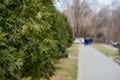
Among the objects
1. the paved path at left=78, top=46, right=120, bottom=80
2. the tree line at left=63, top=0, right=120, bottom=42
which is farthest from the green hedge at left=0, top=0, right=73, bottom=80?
the tree line at left=63, top=0, right=120, bottom=42

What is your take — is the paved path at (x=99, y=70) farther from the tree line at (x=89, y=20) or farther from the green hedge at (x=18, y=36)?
the tree line at (x=89, y=20)

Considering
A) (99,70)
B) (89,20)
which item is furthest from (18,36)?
(89,20)

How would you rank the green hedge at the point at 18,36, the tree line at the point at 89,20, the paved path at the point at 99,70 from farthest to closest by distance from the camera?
the tree line at the point at 89,20 < the paved path at the point at 99,70 < the green hedge at the point at 18,36

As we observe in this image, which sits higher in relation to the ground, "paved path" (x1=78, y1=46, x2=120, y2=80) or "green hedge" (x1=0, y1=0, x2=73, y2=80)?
"green hedge" (x1=0, y1=0, x2=73, y2=80)

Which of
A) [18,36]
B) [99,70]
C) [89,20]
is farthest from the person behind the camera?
[89,20]

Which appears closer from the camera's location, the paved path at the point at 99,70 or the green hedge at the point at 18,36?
the green hedge at the point at 18,36

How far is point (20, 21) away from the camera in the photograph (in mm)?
5457

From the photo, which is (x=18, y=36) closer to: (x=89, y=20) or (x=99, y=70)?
(x=99, y=70)

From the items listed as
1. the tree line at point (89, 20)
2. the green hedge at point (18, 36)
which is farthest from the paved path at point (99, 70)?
the tree line at point (89, 20)

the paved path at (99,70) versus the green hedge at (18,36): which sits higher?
the green hedge at (18,36)

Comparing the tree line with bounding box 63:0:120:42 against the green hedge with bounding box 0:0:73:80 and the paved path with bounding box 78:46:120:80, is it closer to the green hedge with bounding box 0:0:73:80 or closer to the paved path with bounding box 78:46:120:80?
the paved path with bounding box 78:46:120:80

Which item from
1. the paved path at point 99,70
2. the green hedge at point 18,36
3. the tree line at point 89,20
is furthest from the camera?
the tree line at point 89,20

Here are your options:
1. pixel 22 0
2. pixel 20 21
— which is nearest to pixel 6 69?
pixel 20 21

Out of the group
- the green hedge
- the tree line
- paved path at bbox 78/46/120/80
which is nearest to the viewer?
the green hedge
